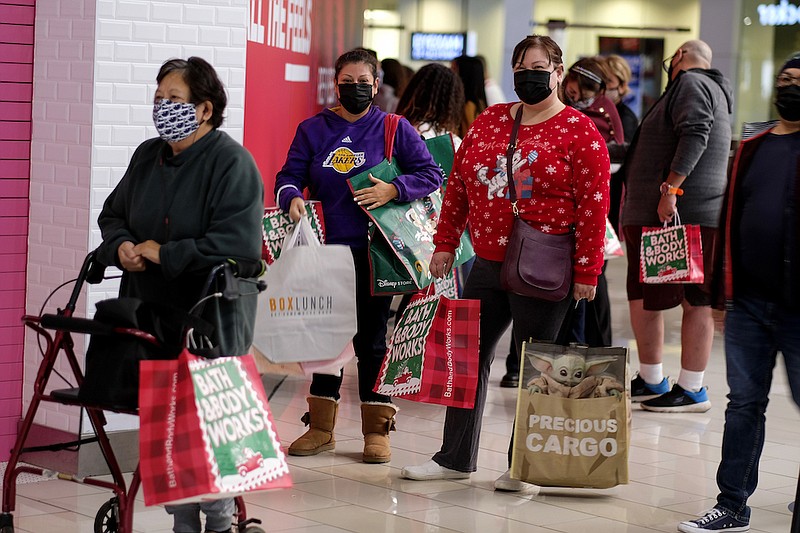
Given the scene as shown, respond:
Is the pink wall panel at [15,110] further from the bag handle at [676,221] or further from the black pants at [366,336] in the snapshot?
the bag handle at [676,221]

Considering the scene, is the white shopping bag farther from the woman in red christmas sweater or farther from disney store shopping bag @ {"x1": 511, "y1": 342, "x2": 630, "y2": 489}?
disney store shopping bag @ {"x1": 511, "y1": 342, "x2": 630, "y2": 489}

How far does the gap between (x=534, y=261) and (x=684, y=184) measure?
7.38ft

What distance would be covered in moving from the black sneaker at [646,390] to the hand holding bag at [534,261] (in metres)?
2.61

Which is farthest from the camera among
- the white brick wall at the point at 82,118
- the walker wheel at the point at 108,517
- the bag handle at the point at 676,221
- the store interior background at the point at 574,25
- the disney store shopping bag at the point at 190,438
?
the store interior background at the point at 574,25

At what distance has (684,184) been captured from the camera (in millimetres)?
6613

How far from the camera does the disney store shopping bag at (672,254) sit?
6453mm

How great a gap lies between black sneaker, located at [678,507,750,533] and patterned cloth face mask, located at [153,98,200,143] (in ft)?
7.86

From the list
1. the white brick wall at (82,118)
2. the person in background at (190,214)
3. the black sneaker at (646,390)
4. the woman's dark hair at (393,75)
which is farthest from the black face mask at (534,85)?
the woman's dark hair at (393,75)

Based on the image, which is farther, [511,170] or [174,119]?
[511,170]

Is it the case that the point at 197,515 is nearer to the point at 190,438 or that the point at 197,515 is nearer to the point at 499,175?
the point at 190,438

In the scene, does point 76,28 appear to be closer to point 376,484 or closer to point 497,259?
point 497,259

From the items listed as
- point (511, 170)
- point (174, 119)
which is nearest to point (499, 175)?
point (511, 170)

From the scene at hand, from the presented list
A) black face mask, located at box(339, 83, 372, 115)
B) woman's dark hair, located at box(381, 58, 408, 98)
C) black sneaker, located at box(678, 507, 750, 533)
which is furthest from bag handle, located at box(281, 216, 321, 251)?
woman's dark hair, located at box(381, 58, 408, 98)

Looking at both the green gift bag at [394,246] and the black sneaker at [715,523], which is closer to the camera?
the black sneaker at [715,523]
